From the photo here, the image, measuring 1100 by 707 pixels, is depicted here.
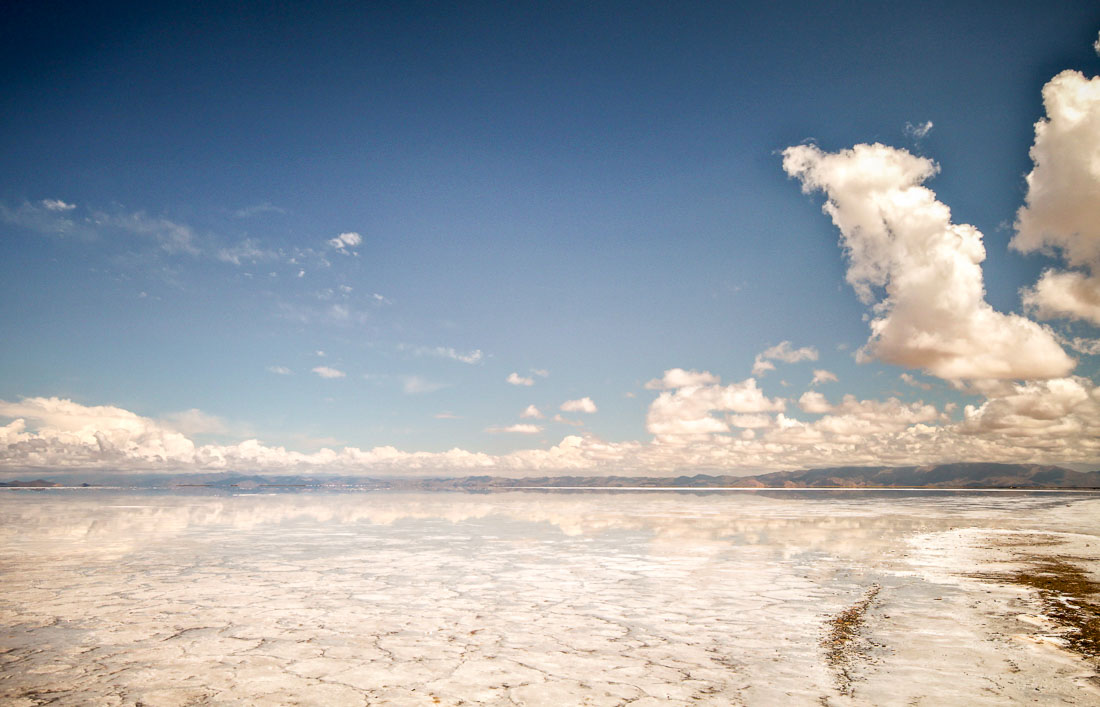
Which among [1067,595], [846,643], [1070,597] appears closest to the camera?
[846,643]

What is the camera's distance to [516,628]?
27.3 ft

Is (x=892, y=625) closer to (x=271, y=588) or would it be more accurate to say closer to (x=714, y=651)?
(x=714, y=651)

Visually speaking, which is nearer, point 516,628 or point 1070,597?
point 516,628

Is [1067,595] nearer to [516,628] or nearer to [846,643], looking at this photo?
[846,643]

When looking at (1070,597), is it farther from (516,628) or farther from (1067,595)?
(516,628)

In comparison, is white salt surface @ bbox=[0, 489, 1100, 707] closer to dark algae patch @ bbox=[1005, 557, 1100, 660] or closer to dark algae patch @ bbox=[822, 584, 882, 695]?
dark algae patch @ bbox=[822, 584, 882, 695]

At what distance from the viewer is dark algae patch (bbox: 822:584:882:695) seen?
6.35 metres

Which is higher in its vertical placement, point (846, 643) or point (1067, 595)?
point (846, 643)

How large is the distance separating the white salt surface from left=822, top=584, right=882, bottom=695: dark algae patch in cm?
6

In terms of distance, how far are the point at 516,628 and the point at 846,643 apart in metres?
4.41

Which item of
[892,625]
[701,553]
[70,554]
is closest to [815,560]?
[701,553]

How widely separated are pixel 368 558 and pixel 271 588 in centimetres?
448

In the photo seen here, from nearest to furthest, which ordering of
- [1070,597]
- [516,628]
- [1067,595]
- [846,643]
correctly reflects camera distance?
[846,643] < [516,628] < [1070,597] < [1067,595]

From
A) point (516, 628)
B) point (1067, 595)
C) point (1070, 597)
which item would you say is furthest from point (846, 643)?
point (1067, 595)
